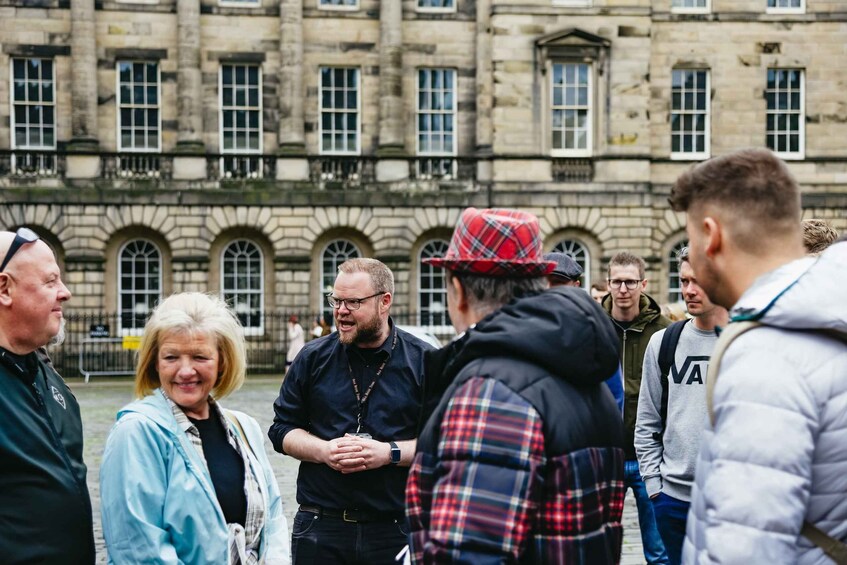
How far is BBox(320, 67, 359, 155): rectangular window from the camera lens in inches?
1212

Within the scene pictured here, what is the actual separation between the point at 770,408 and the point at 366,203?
27.7m

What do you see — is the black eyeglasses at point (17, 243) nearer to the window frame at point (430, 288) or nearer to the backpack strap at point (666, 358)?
the backpack strap at point (666, 358)

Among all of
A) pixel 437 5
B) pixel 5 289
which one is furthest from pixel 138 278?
pixel 5 289

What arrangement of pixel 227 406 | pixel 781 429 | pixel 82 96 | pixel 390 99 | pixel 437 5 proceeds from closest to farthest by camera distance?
pixel 781 429 → pixel 227 406 → pixel 82 96 → pixel 390 99 → pixel 437 5

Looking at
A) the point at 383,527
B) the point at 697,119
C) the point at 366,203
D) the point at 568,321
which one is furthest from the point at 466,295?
the point at 697,119

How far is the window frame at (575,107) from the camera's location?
30.6 metres

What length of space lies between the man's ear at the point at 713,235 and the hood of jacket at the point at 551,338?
0.42 metres

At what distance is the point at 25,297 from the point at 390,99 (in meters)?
27.0

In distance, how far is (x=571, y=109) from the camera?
30.7 metres

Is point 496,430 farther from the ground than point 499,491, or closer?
farther from the ground

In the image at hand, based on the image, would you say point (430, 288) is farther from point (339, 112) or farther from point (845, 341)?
point (845, 341)

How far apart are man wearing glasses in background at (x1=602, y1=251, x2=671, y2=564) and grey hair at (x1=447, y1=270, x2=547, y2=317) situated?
4.13 m

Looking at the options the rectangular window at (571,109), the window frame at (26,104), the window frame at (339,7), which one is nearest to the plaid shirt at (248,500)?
the rectangular window at (571,109)

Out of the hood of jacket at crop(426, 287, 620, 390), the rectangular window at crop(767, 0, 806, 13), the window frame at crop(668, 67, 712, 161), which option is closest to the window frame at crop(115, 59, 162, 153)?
the window frame at crop(668, 67, 712, 161)
